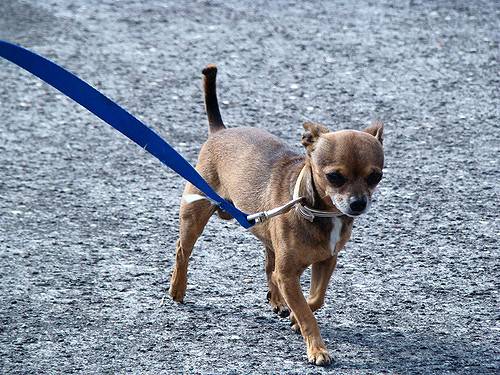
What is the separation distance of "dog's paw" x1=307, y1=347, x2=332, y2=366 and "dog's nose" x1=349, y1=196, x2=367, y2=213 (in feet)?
2.10

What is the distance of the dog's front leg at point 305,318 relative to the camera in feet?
14.3

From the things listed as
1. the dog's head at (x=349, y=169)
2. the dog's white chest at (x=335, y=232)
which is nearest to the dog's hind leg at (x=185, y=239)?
the dog's white chest at (x=335, y=232)

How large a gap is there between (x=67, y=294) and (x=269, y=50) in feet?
12.9

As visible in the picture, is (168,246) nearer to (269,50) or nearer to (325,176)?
(325,176)

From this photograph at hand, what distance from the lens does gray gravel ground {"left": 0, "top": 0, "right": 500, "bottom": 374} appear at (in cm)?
459

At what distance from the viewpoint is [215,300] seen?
5.00 meters

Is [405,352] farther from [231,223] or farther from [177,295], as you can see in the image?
[231,223]

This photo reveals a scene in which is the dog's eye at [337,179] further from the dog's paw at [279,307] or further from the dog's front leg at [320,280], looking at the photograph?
the dog's paw at [279,307]

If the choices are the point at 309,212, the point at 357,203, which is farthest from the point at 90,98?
the point at 357,203

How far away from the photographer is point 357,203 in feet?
13.4

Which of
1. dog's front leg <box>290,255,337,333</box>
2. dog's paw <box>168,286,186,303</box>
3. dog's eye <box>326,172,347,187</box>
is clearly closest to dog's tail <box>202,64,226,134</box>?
dog's paw <box>168,286,186,303</box>

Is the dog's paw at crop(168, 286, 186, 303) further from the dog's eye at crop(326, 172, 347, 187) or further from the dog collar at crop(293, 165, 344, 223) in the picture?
the dog's eye at crop(326, 172, 347, 187)

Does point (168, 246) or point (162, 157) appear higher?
point (162, 157)

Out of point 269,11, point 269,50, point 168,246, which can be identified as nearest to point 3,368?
point 168,246
